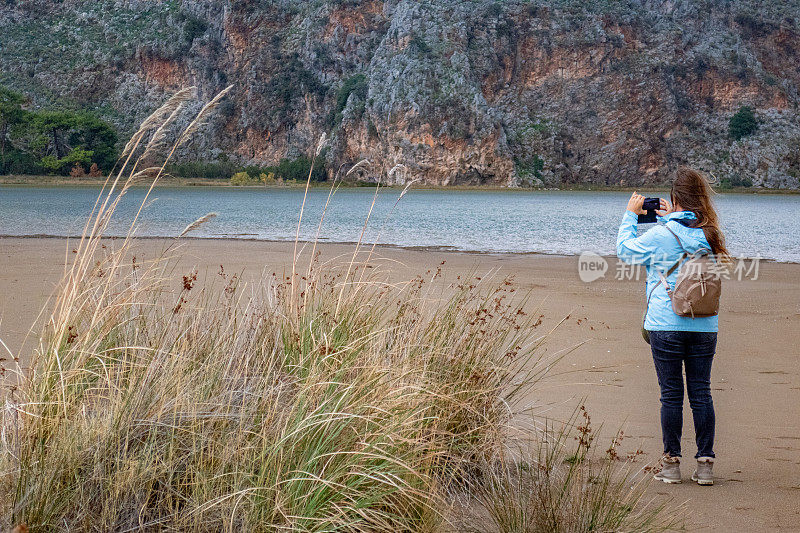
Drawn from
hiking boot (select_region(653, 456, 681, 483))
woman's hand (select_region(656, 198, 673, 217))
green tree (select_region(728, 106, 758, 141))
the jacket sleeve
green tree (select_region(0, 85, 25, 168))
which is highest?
green tree (select_region(728, 106, 758, 141))

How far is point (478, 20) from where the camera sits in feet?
359

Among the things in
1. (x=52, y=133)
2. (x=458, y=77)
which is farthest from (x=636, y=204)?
(x=458, y=77)

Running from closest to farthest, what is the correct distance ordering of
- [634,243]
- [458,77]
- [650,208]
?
[634,243]
[650,208]
[458,77]

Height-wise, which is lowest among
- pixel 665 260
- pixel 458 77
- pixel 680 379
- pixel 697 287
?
pixel 680 379

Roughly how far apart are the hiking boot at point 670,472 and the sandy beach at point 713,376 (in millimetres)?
56

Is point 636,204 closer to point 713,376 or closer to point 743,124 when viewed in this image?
point 713,376

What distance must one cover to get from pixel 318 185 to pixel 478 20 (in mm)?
33514

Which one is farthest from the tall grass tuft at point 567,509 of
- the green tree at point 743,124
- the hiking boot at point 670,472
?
the green tree at point 743,124

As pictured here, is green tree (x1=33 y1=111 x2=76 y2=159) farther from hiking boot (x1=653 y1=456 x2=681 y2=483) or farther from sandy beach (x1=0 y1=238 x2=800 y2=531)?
hiking boot (x1=653 y1=456 x2=681 y2=483)

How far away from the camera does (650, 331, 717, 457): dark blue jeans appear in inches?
158

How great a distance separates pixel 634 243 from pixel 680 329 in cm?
52

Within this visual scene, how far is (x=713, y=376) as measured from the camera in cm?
640

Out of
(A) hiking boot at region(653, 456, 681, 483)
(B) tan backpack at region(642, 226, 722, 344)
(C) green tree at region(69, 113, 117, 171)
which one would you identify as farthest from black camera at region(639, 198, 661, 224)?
(C) green tree at region(69, 113, 117, 171)

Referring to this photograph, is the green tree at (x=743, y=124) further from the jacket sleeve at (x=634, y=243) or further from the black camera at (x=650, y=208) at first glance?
the jacket sleeve at (x=634, y=243)
